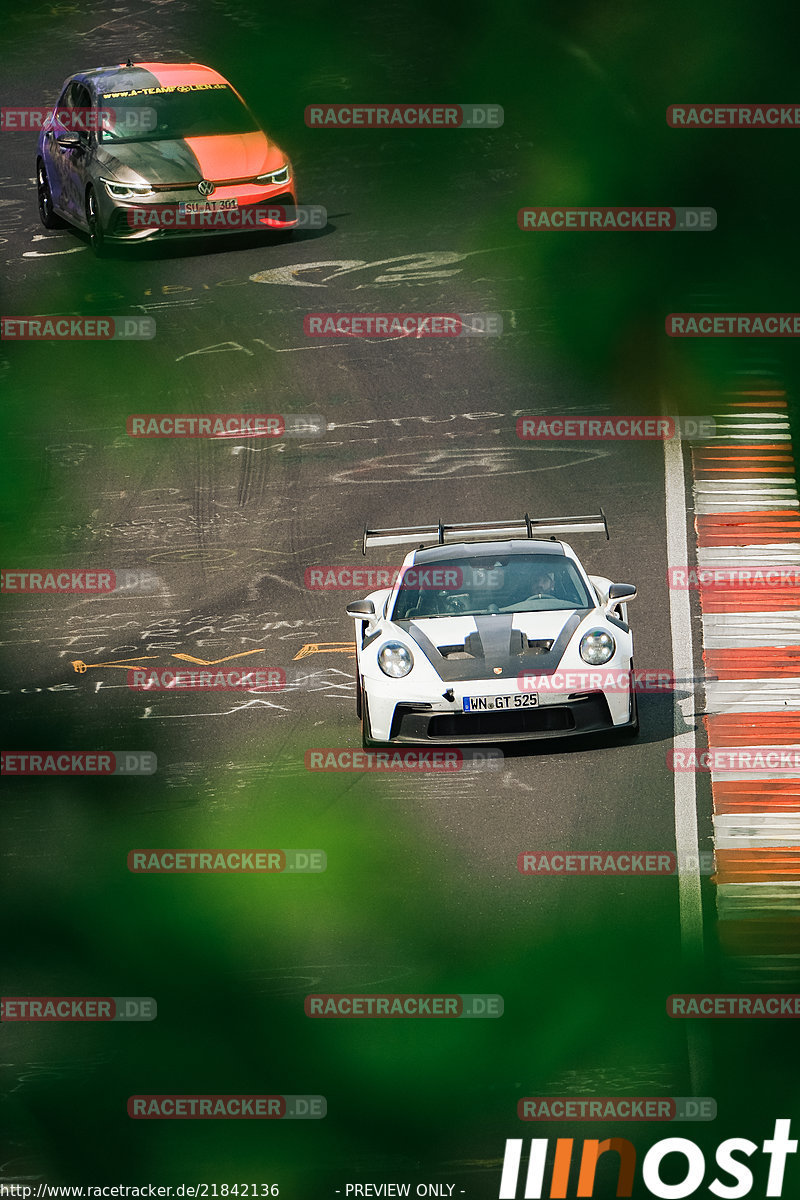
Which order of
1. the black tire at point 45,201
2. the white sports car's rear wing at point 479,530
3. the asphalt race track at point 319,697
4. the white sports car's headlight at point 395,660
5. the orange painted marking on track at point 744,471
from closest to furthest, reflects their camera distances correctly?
the asphalt race track at point 319,697 < the white sports car's headlight at point 395,660 < the white sports car's rear wing at point 479,530 < the orange painted marking on track at point 744,471 < the black tire at point 45,201

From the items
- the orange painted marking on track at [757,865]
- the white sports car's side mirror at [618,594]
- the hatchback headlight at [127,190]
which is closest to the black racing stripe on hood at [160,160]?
the hatchback headlight at [127,190]

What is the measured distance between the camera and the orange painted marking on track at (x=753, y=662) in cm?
1636

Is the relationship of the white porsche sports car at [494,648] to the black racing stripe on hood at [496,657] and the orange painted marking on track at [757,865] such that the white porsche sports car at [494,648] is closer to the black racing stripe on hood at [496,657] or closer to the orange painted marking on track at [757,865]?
the black racing stripe on hood at [496,657]

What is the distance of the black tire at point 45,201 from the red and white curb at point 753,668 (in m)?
8.77

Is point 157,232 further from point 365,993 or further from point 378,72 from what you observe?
point 365,993

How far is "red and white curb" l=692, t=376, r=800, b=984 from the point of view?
13.6 m

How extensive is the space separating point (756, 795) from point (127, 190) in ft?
34.6

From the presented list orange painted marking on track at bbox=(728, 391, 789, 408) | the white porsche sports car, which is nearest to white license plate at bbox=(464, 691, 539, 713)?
the white porsche sports car

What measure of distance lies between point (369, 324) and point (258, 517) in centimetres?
391

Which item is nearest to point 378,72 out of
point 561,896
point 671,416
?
point 671,416

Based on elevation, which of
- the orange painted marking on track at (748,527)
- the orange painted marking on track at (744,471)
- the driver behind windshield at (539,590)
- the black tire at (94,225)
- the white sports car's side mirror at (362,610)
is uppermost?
the black tire at (94,225)

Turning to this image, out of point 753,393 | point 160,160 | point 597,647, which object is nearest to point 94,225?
point 160,160

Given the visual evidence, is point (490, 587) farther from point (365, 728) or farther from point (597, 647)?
point (365, 728)

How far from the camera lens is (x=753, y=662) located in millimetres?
16516
